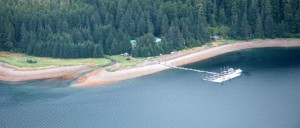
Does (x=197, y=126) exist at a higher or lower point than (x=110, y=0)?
lower

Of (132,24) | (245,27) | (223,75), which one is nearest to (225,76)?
(223,75)

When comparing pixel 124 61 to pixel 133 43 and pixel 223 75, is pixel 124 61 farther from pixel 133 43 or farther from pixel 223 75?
pixel 223 75

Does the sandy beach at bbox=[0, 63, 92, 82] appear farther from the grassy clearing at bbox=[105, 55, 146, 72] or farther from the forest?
the forest

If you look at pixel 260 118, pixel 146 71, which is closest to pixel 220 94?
pixel 260 118

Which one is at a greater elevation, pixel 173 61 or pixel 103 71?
pixel 173 61

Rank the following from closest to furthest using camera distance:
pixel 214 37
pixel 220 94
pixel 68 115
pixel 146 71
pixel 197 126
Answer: pixel 197 126 < pixel 68 115 < pixel 220 94 < pixel 146 71 < pixel 214 37

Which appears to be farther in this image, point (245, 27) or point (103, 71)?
point (245, 27)

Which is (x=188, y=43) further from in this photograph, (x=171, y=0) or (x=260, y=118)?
(x=260, y=118)

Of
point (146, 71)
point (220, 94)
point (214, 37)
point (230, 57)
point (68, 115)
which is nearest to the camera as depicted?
point (68, 115)
